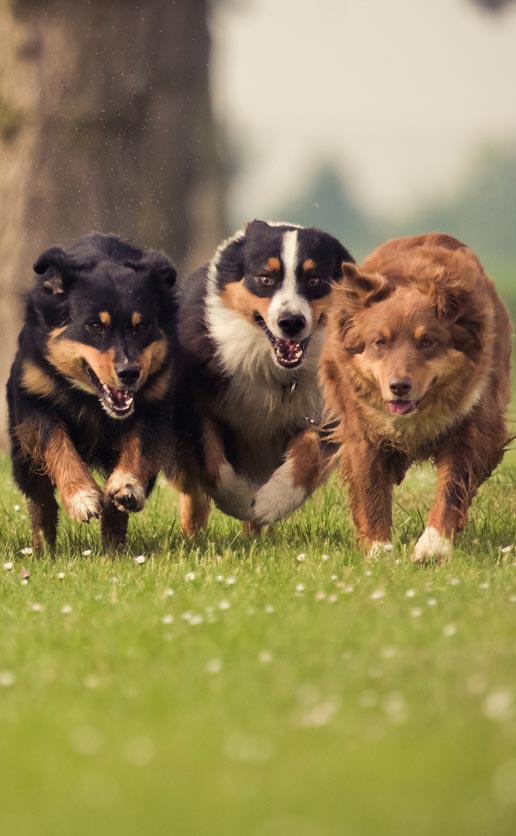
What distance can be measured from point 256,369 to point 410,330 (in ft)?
4.04

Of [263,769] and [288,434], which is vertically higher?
[263,769]

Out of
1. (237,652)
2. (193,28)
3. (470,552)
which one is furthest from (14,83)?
(237,652)

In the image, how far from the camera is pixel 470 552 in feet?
20.7

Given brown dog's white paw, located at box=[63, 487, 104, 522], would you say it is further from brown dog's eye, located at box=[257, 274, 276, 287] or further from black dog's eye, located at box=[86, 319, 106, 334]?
brown dog's eye, located at box=[257, 274, 276, 287]

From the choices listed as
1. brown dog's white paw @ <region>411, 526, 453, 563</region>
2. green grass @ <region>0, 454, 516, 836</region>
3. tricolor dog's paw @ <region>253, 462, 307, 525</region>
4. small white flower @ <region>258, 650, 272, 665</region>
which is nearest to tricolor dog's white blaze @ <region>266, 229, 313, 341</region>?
tricolor dog's paw @ <region>253, 462, 307, 525</region>

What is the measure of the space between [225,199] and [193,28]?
1571mm

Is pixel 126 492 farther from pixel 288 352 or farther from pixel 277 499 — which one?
pixel 288 352

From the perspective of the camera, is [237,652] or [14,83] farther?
[14,83]

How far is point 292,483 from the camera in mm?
6887

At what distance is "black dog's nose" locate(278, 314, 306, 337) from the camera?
6648 mm

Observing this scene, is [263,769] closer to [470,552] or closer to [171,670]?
[171,670]

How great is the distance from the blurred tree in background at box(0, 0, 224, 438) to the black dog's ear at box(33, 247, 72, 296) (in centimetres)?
450

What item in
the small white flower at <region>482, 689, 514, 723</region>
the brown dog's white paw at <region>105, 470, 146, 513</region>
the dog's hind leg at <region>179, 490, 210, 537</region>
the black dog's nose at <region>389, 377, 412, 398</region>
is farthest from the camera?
the dog's hind leg at <region>179, 490, 210, 537</region>

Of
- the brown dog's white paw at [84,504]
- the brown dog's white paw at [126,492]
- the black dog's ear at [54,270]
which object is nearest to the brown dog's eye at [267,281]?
the black dog's ear at [54,270]
